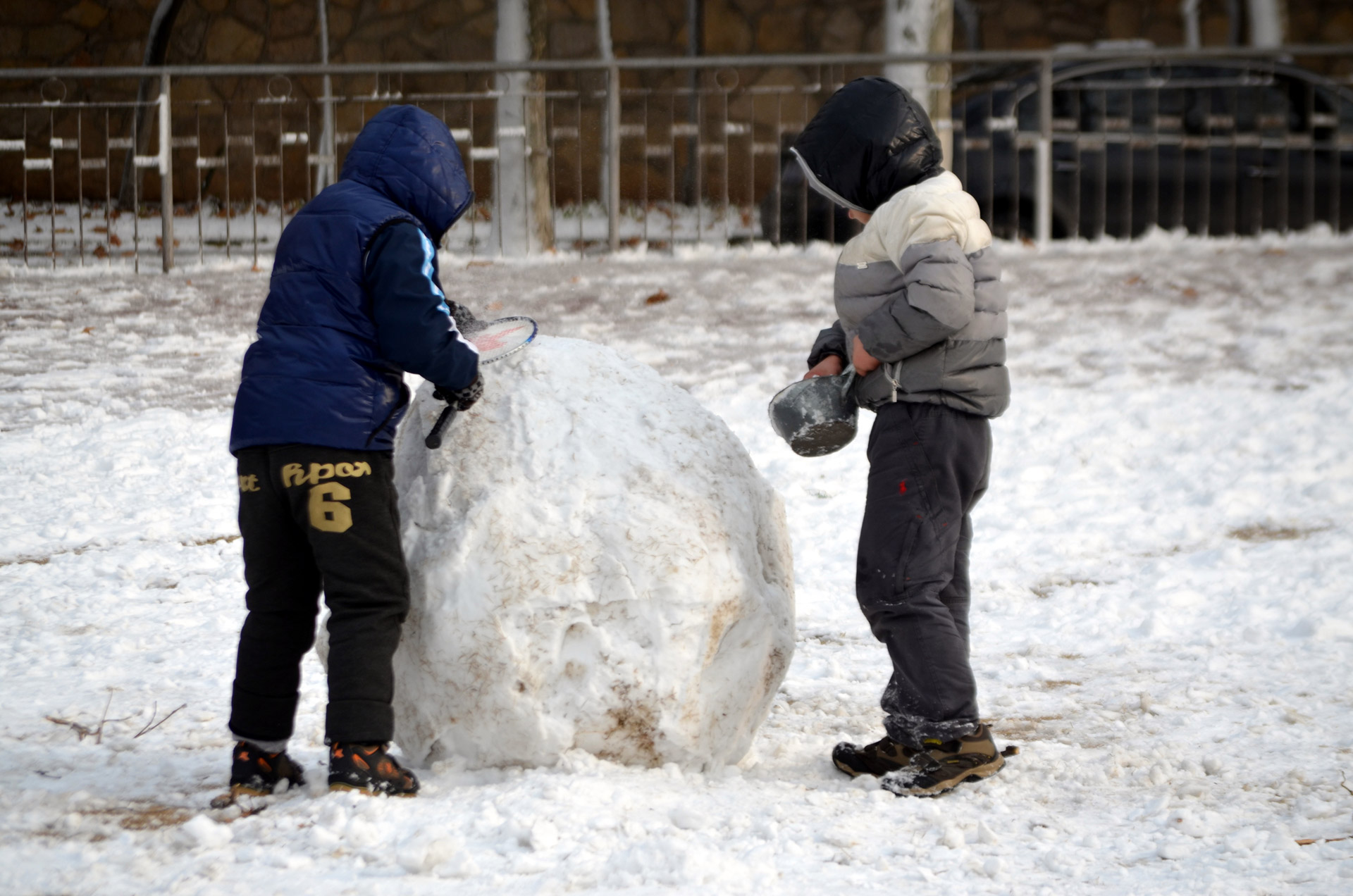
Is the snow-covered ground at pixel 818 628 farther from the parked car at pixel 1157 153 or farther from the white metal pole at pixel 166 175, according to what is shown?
the parked car at pixel 1157 153

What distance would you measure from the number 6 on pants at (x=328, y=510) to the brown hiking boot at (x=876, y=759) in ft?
4.41

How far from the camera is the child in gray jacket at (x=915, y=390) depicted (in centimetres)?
315

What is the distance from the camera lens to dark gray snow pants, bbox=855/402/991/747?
10.5ft

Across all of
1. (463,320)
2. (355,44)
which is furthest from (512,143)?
(463,320)

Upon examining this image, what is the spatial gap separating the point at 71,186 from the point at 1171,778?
13.2 m

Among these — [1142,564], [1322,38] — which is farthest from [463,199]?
[1322,38]

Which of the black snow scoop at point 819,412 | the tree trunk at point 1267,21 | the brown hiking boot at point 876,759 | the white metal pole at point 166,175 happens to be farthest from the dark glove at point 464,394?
the tree trunk at point 1267,21

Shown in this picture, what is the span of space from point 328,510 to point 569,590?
55cm

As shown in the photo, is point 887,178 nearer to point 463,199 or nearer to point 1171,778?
point 463,199

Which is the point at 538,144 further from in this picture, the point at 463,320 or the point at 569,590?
the point at 569,590

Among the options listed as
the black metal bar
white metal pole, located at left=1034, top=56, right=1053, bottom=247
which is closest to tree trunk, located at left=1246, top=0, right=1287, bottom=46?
the black metal bar

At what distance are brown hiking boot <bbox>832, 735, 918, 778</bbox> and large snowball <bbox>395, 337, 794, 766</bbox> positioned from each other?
0.28 metres

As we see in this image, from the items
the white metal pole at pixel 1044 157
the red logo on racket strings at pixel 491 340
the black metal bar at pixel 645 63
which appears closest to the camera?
the red logo on racket strings at pixel 491 340

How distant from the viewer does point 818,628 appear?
4.58 m
